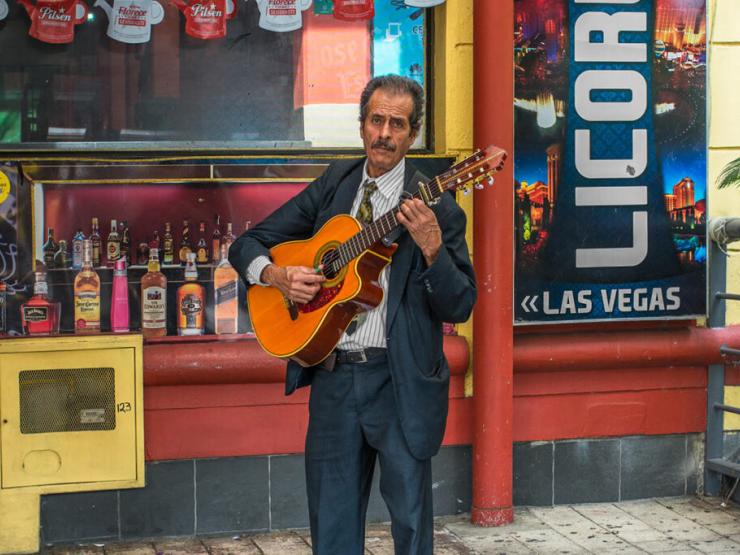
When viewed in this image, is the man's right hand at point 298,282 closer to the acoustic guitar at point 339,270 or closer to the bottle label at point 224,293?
the acoustic guitar at point 339,270

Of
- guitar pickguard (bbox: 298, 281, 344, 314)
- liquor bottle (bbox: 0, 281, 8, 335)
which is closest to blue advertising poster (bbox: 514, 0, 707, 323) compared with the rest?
→ guitar pickguard (bbox: 298, 281, 344, 314)

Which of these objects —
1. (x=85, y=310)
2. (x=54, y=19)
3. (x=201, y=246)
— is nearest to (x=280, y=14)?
(x=54, y=19)

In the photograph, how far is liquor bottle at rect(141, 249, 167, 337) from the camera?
573cm

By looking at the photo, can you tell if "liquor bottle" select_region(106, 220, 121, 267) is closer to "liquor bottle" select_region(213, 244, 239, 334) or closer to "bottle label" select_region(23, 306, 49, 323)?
"bottle label" select_region(23, 306, 49, 323)

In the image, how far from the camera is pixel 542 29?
5938 mm

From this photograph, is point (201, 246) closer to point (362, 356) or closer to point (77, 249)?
point (77, 249)

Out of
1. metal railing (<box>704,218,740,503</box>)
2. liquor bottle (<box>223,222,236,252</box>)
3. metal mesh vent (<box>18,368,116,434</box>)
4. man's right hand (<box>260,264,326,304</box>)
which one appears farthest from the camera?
metal railing (<box>704,218,740,503</box>)

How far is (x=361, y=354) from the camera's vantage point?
13.0 feet

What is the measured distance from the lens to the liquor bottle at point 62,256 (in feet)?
18.5

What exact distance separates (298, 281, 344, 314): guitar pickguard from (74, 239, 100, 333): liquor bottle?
1.97m

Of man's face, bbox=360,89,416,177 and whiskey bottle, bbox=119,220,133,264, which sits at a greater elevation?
man's face, bbox=360,89,416,177

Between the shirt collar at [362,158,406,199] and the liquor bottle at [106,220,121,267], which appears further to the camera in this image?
the liquor bottle at [106,220,121,267]

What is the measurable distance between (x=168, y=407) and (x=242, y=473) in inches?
19.1

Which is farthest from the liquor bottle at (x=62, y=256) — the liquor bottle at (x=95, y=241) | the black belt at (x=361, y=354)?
the black belt at (x=361, y=354)
